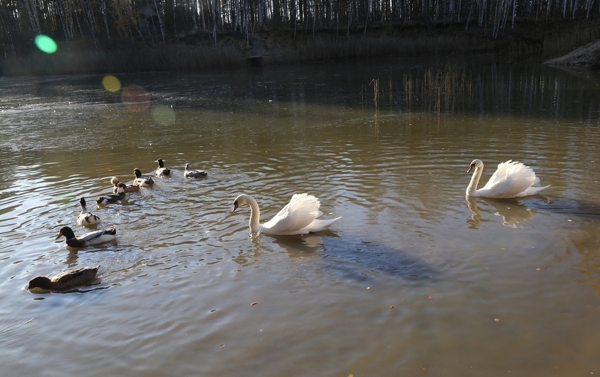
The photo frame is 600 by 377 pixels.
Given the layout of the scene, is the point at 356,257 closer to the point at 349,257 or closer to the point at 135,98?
the point at 349,257

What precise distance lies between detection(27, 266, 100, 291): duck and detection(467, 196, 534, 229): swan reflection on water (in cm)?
559

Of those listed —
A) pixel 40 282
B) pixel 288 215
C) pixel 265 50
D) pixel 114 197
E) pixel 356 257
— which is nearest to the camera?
pixel 40 282

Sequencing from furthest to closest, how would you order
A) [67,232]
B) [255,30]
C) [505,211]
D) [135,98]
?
[255,30] → [135,98] → [505,211] → [67,232]

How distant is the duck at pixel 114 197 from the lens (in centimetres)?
984

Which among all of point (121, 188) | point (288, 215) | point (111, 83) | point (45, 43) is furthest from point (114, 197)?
point (45, 43)

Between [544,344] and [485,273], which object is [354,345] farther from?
[485,273]

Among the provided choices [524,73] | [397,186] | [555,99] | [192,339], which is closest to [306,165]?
[397,186]

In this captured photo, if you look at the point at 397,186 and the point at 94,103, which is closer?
the point at 397,186

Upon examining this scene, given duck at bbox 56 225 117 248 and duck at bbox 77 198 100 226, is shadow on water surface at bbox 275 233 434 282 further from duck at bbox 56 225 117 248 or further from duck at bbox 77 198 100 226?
duck at bbox 77 198 100 226

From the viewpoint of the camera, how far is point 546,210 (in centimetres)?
835

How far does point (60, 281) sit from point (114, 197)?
3.82 meters

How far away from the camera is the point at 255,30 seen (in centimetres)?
5509

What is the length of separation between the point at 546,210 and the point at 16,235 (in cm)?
865

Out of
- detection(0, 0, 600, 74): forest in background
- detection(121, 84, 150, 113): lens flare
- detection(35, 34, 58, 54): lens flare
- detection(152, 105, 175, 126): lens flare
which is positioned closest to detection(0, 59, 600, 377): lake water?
detection(152, 105, 175, 126): lens flare
